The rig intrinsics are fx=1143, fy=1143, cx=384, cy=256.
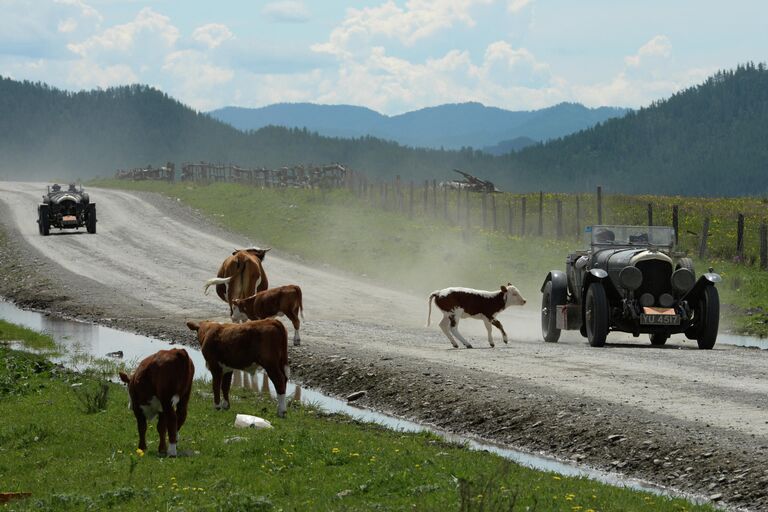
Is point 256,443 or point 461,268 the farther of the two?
point 461,268

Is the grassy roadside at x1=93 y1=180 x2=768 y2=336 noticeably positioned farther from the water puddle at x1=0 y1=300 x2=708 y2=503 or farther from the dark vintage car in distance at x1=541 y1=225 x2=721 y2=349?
the water puddle at x1=0 y1=300 x2=708 y2=503

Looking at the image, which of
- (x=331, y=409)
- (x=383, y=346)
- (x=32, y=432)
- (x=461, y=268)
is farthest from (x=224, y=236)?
(x=32, y=432)

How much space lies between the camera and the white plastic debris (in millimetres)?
15578

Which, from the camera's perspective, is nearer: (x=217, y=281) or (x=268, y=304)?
(x=268, y=304)

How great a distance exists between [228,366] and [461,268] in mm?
24641

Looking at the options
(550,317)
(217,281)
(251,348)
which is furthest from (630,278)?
(251,348)

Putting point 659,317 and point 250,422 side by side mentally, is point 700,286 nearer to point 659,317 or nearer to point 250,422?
point 659,317

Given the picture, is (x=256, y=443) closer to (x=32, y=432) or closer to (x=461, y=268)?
(x=32, y=432)

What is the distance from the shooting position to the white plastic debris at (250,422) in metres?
15.6

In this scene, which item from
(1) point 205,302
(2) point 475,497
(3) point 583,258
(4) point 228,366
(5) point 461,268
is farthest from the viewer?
(5) point 461,268

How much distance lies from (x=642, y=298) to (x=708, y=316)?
54.4 inches

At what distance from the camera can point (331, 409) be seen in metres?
19.4

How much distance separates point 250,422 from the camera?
15.7 m

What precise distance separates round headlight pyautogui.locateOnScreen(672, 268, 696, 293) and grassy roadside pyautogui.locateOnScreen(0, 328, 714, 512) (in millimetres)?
9418
